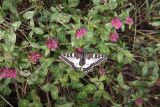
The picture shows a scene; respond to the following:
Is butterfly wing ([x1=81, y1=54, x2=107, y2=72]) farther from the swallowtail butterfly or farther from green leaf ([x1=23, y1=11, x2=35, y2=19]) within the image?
green leaf ([x1=23, y1=11, x2=35, y2=19])

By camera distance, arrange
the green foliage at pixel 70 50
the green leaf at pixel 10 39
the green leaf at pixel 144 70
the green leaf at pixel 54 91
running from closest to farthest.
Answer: the green leaf at pixel 10 39 → the green foliage at pixel 70 50 → the green leaf at pixel 54 91 → the green leaf at pixel 144 70

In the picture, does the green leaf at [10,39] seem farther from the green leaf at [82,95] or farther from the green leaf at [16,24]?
the green leaf at [82,95]

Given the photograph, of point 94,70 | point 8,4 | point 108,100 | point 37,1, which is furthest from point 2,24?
point 108,100

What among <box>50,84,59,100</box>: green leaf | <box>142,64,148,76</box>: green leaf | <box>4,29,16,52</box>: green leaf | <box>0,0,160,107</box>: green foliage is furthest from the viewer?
<box>142,64,148,76</box>: green leaf

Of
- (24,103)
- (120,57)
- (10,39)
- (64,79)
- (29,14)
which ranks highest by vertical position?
(29,14)

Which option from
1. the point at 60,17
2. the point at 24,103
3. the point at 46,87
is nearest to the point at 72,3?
the point at 60,17

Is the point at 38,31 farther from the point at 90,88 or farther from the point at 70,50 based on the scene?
the point at 90,88

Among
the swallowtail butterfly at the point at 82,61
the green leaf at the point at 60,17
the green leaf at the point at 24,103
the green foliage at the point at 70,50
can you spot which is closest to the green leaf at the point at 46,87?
Answer: the green foliage at the point at 70,50

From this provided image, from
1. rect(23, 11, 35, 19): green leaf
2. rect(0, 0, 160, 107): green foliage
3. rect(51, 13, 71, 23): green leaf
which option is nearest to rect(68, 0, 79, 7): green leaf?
rect(0, 0, 160, 107): green foliage

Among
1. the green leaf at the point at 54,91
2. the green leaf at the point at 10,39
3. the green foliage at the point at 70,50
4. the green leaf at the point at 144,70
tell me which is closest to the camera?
the green leaf at the point at 10,39
